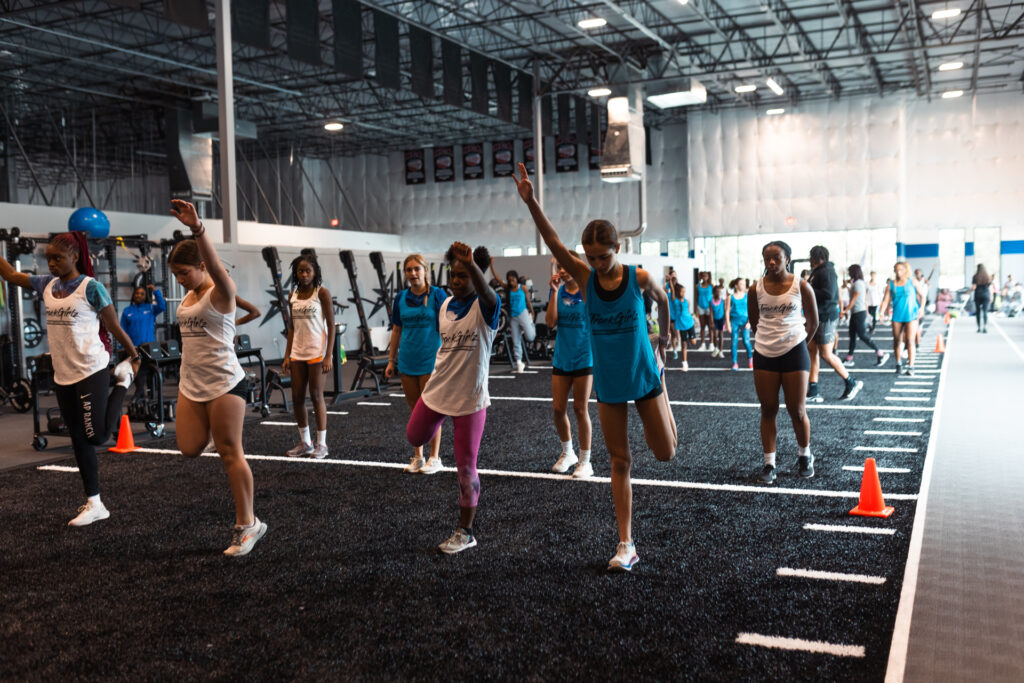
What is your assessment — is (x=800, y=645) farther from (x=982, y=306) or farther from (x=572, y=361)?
(x=982, y=306)

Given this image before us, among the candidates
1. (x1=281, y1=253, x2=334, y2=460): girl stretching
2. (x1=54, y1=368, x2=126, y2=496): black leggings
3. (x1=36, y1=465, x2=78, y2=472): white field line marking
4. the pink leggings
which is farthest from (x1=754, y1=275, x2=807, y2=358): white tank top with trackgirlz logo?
(x1=36, y1=465, x2=78, y2=472): white field line marking

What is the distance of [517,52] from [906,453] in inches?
694

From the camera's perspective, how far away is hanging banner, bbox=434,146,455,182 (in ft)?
104

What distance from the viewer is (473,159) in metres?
31.4

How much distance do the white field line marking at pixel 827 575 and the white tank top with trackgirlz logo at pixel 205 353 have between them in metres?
2.73

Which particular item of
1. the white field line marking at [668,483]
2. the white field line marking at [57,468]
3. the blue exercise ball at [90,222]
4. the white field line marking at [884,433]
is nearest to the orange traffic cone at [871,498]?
the white field line marking at [668,483]

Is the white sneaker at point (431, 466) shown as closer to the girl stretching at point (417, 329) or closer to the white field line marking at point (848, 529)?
the girl stretching at point (417, 329)

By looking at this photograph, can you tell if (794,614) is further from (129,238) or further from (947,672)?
(129,238)

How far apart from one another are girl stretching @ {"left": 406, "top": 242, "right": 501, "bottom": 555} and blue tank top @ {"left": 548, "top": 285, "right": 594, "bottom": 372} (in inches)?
53.7

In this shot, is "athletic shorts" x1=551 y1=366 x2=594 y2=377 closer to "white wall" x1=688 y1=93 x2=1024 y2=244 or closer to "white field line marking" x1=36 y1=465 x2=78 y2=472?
"white field line marking" x1=36 y1=465 x2=78 y2=472

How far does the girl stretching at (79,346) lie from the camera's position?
15.6 ft

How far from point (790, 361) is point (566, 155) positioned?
950 inches

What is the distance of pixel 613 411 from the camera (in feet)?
12.6

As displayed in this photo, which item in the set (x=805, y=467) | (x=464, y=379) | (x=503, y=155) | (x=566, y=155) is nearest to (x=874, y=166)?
(x=566, y=155)
